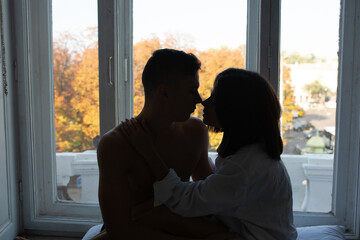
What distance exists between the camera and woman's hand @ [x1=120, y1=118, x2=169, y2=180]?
3.94 ft

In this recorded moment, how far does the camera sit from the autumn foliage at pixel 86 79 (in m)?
2.10

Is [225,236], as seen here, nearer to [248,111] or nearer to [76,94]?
[248,111]

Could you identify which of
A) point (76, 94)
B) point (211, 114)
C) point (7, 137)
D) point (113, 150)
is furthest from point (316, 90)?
point (7, 137)

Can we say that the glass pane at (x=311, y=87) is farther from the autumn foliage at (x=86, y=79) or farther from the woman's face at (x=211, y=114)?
the woman's face at (x=211, y=114)

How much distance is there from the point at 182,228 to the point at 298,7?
4.89 ft

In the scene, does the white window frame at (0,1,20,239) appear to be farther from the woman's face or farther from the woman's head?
the woman's head

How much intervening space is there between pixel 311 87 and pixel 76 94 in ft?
4.90

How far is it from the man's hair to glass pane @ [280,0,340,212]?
0.95m

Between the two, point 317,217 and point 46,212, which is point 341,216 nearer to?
point 317,217

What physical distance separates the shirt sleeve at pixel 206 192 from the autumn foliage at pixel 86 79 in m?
1.04

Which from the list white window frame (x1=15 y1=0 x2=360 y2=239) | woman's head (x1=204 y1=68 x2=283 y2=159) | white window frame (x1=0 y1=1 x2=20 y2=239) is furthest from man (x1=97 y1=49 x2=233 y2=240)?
white window frame (x1=0 y1=1 x2=20 y2=239)

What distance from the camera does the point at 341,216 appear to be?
6.81 feet

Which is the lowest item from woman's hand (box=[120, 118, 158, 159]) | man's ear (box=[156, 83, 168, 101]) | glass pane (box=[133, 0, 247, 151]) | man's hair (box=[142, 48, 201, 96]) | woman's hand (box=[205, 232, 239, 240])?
woman's hand (box=[205, 232, 239, 240])

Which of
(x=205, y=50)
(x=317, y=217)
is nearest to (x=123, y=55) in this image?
(x=205, y=50)
